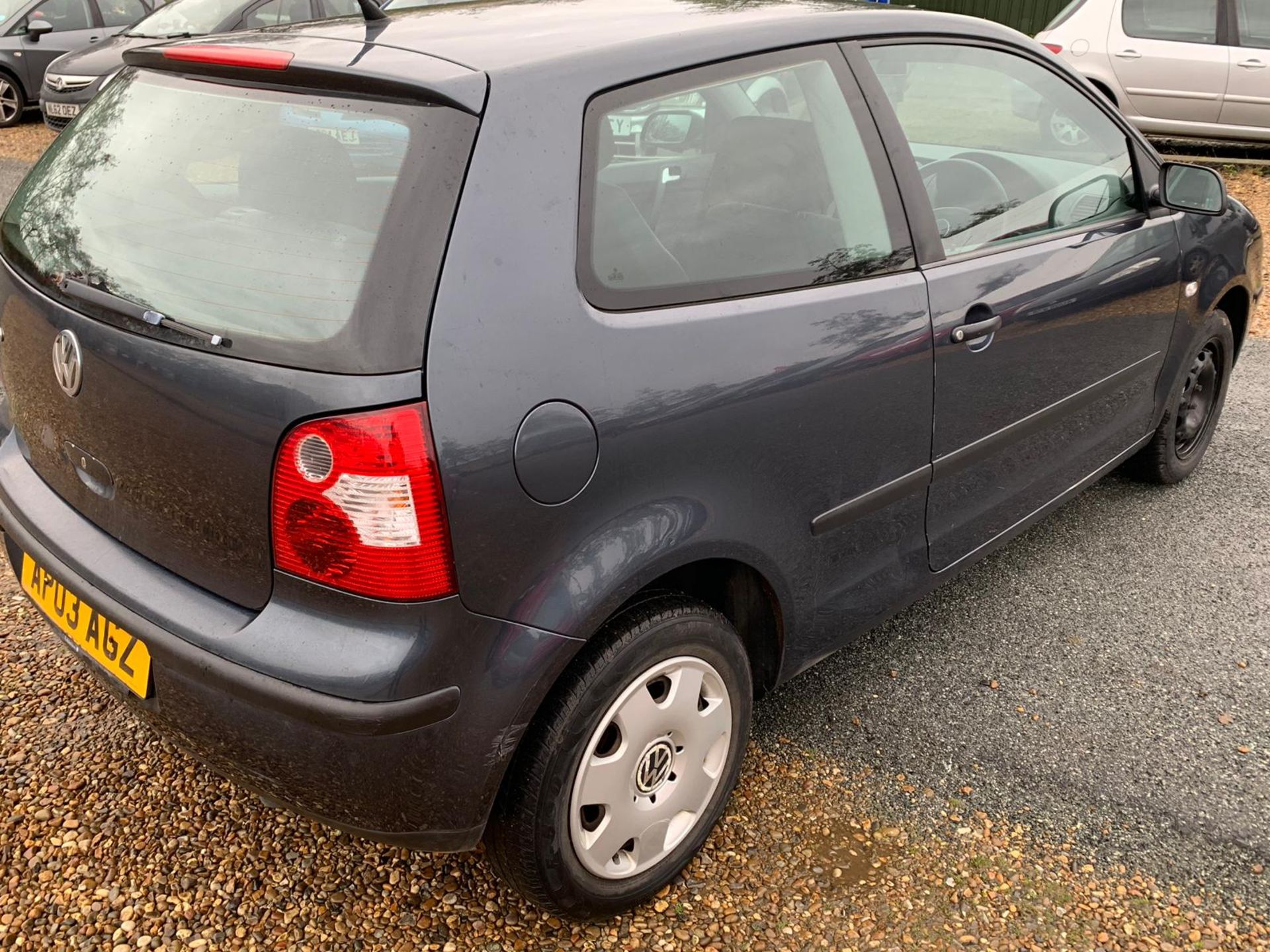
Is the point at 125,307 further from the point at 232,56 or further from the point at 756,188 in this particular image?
the point at 756,188

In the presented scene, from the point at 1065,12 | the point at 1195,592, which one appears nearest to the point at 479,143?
the point at 1195,592

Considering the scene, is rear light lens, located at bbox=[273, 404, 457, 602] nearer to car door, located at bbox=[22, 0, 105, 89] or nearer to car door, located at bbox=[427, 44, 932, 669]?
car door, located at bbox=[427, 44, 932, 669]

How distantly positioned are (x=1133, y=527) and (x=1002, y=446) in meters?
1.27

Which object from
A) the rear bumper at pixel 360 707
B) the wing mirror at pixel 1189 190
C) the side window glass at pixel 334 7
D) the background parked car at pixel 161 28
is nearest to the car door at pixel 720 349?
the rear bumper at pixel 360 707

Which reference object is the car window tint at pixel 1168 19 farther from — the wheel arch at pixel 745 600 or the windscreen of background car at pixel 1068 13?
the wheel arch at pixel 745 600

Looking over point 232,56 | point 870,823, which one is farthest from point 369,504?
point 870,823

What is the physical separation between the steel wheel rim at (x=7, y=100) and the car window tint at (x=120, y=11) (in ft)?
4.21

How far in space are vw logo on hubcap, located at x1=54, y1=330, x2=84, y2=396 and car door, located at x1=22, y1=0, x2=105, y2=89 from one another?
11.4m

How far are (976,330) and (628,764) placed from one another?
1.29 m

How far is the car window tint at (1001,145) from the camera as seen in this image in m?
2.57

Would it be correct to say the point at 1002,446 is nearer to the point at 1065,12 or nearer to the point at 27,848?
the point at 27,848

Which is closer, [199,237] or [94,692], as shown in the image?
[199,237]

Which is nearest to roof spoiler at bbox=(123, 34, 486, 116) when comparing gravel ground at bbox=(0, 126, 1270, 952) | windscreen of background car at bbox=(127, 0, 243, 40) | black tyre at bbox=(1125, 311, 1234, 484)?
gravel ground at bbox=(0, 126, 1270, 952)

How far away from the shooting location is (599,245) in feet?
6.09
